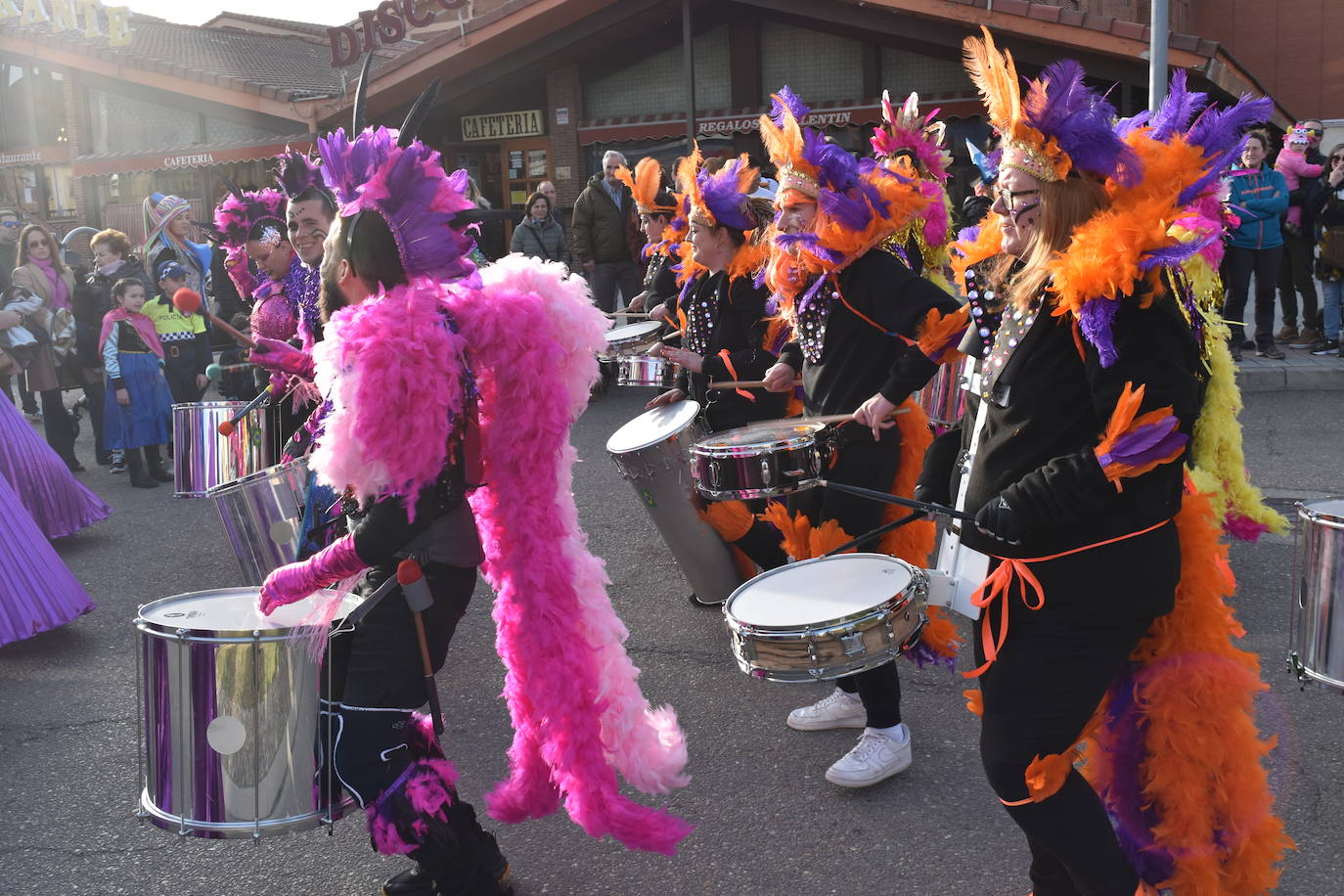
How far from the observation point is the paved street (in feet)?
10.00

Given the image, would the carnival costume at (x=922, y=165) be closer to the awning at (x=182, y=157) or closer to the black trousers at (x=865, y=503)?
the black trousers at (x=865, y=503)

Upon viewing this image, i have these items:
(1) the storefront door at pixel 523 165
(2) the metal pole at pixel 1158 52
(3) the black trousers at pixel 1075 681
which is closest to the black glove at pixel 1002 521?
(3) the black trousers at pixel 1075 681

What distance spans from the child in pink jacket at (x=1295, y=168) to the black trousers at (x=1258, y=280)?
18.7 inches

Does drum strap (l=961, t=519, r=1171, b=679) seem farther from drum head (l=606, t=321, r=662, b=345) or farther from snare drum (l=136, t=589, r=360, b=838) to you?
drum head (l=606, t=321, r=662, b=345)

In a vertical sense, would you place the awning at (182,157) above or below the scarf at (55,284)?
above

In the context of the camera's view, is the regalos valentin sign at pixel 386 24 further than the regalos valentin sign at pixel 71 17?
No

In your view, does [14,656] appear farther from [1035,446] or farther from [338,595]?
[1035,446]

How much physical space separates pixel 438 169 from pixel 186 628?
1.18m

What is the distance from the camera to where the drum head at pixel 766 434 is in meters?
3.30

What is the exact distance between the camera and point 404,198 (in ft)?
8.96

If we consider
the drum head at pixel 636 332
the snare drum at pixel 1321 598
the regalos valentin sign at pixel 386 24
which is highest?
the regalos valentin sign at pixel 386 24

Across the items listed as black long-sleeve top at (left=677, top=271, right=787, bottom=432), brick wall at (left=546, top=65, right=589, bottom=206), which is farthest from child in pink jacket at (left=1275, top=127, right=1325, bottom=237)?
brick wall at (left=546, top=65, right=589, bottom=206)

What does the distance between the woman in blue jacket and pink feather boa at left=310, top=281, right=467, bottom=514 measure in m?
8.25

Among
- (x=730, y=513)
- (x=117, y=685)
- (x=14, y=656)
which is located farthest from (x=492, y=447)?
(x=14, y=656)
